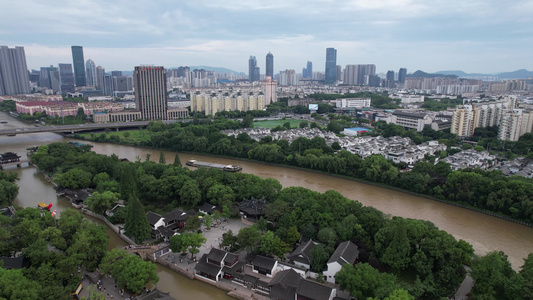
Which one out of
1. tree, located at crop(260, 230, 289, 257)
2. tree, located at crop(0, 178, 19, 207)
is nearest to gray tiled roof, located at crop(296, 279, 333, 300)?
tree, located at crop(260, 230, 289, 257)

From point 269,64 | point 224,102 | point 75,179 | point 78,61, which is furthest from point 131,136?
point 269,64

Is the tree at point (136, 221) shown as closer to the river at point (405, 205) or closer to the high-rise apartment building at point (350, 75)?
the river at point (405, 205)

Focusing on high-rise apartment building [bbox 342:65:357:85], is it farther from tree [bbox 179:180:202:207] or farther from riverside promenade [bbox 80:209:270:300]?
riverside promenade [bbox 80:209:270:300]

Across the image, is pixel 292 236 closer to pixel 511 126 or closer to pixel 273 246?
pixel 273 246

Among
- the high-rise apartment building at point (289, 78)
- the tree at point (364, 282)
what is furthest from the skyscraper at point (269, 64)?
the tree at point (364, 282)

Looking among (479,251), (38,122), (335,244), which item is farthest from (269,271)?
(38,122)

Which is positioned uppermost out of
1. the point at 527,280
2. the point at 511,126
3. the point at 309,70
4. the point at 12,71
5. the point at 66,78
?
the point at 309,70
